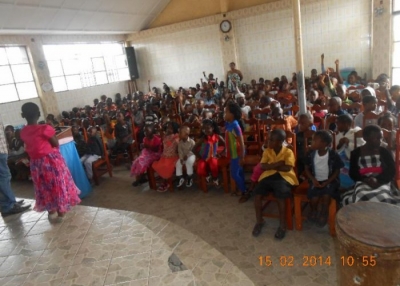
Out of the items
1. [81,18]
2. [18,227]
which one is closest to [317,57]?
[81,18]

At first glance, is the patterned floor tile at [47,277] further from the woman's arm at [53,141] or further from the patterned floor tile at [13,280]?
the woman's arm at [53,141]

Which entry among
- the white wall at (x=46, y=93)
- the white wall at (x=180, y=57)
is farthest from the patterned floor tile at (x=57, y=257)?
the white wall at (x=180, y=57)

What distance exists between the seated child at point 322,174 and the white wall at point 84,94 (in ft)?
26.2

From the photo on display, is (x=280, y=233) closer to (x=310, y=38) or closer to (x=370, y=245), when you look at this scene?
(x=370, y=245)

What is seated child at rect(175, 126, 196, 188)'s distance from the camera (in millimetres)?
3902

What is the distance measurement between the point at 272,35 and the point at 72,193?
7192mm

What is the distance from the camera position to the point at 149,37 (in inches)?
419

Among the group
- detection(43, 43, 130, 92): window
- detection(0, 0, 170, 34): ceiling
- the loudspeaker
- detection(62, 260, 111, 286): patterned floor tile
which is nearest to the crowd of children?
detection(62, 260, 111, 286): patterned floor tile

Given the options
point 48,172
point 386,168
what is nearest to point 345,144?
point 386,168

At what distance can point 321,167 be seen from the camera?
2711 millimetres

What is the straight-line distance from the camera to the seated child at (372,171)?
238 cm

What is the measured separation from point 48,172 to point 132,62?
28.3 feet

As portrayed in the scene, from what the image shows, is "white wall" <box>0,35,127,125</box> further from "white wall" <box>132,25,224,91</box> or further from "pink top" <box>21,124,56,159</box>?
"pink top" <box>21,124,56,159</box>

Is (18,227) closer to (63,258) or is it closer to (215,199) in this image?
(63,258)
